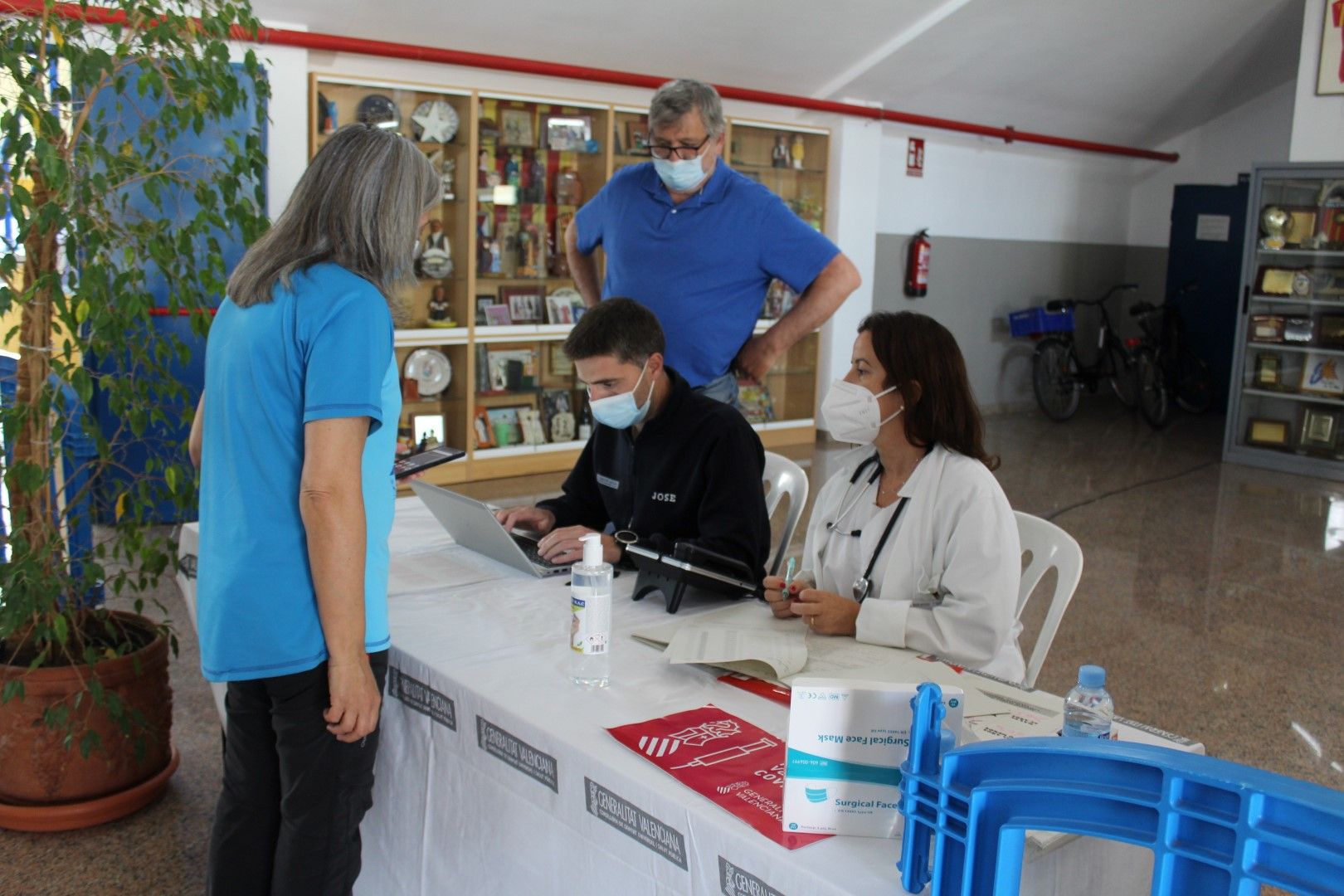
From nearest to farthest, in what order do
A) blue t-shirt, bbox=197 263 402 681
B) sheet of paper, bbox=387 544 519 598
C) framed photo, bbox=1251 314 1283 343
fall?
blue t-shirt, bbox=197 263 402 681 → sheet of paper, bbox=387 544 519 598 → framed photo, bbox=1251 314 1283 343

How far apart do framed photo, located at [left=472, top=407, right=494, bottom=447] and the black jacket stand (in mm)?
3882

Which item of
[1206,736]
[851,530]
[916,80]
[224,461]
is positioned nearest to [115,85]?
[224,461]

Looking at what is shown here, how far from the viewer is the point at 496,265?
643cm

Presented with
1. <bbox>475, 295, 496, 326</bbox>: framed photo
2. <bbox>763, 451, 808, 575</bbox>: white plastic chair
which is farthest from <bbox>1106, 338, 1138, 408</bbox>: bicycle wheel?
<bbox>763, 451, 808, 575</bbox>: white plastic chair

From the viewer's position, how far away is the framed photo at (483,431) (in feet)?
21.1

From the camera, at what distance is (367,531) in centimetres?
167

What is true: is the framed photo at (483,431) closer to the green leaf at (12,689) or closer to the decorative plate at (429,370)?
the decorative plate at (429,370)

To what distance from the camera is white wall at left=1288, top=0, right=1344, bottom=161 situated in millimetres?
7355

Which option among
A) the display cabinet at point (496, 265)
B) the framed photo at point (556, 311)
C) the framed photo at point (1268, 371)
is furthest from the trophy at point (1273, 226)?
the framed photo at point (556, 311)

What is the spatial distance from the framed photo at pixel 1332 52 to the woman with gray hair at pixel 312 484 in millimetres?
7468

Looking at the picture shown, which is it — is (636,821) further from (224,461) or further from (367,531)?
(224,461)

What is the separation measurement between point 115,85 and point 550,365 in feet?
14.6

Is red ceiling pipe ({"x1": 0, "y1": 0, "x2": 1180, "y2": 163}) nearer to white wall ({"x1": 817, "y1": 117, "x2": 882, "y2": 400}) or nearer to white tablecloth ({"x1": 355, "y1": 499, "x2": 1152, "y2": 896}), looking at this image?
white wall ({"x1": 817, "y1": 117, "x2": 882, "y2": 400})

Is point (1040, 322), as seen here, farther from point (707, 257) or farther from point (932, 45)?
point (707, 257)
